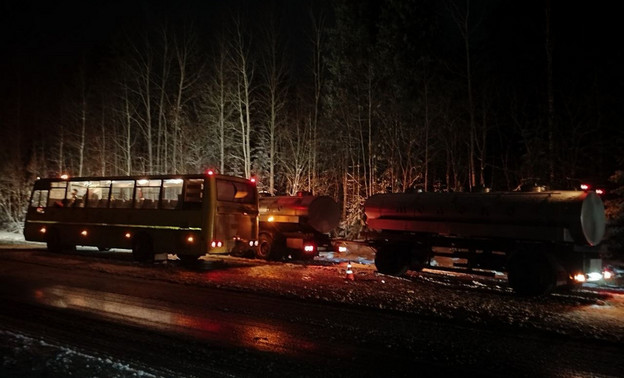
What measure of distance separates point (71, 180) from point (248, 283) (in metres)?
11.7

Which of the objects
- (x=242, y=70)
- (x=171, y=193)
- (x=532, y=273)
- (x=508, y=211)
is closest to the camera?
(x=532, y=273)

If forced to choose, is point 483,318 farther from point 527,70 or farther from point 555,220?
point 527,70

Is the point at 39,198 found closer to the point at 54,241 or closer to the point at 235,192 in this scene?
the point at 54,241

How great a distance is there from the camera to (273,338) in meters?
7.92

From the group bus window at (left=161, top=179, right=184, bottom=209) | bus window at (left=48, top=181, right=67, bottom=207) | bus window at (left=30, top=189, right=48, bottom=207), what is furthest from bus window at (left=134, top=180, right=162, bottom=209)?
bus window at (left=30, top=189, right=48, bottom=207)

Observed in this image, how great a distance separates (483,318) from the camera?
959 centimetres

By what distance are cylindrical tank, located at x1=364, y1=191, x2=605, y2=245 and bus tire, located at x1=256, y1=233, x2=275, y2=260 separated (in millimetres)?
5275

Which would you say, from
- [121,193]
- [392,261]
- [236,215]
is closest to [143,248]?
[121,193]

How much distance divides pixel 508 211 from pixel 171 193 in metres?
10.5

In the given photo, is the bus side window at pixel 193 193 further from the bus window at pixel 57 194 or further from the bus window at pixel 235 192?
the bus window at pixel 57 194

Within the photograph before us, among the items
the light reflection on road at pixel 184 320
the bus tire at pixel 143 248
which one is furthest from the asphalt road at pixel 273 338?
the bus tire at pixel 143 248

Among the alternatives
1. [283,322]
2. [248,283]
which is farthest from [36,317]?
[248,283]

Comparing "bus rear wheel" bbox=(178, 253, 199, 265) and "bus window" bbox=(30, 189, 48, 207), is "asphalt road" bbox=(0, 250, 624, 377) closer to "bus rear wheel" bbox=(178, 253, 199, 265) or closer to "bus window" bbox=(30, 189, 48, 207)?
"bus rear wheel" bbox=(178, 253, 199, 265)

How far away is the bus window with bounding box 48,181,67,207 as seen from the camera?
70.4 feet
